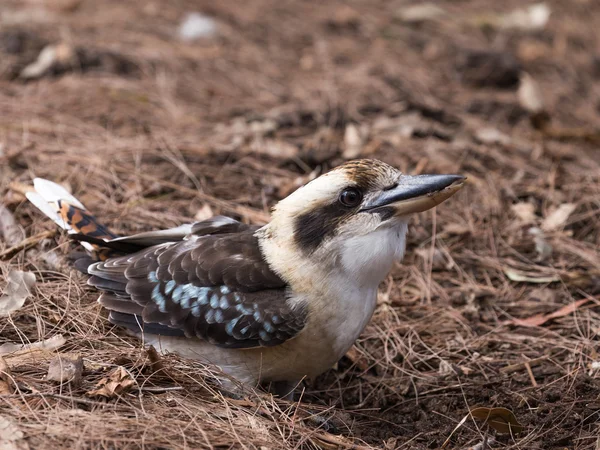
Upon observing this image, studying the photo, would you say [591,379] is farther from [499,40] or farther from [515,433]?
[499,40]

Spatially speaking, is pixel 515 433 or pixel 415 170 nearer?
pixel 515 433

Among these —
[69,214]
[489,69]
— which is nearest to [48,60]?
[69,214]

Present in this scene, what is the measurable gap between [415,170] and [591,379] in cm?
269

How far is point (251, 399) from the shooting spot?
4.54 metres

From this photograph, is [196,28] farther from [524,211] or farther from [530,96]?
[524,211]

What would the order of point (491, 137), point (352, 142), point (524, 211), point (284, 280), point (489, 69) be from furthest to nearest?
1. point (489, 69)
2. point (491, 137)
3. point (352, 142)
4. point (524, 211)
5. point (284, 280)

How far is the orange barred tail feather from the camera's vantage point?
5297 millimetres

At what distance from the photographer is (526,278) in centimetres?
593

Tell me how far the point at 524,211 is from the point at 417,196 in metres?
2.46

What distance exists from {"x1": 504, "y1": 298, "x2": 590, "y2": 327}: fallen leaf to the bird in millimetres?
1379

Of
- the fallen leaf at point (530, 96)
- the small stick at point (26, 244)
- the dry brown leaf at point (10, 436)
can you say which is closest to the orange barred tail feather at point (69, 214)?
the small stick at point (26, 244)

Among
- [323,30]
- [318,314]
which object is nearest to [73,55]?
[323,30]

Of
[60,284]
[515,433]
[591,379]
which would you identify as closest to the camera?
[515,433]

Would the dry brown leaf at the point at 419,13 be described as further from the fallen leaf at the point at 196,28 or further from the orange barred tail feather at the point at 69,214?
the orange barred tail feather at the point at 69,214
